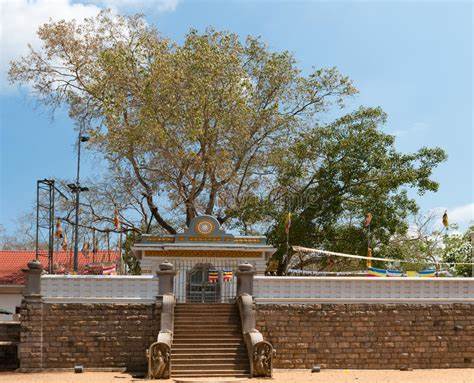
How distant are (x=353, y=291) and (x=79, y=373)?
7.27 meters

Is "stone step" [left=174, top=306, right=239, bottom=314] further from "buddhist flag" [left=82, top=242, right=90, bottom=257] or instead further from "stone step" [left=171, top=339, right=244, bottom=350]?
"buddhist flag" [left=82, top=242, right=90, bottom=257]

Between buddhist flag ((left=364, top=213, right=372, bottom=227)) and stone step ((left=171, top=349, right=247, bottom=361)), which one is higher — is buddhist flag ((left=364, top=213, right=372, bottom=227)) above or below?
above

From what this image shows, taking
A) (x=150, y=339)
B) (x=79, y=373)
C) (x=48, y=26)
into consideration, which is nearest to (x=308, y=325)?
(x=150, y=339)

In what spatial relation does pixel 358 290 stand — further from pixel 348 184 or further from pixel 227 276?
pixel 348 184

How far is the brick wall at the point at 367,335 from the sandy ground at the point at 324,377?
0.46 metres

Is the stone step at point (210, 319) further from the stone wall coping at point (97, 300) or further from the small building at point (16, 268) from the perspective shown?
the small building at point (16, 268)

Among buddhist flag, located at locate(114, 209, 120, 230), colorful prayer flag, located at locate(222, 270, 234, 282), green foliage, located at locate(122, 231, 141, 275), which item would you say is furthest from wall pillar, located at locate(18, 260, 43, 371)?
green foliage, located at locate(122, 231, 141, 275)

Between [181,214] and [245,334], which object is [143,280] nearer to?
[245,334]

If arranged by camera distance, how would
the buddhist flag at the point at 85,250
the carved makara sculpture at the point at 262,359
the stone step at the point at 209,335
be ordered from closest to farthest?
the carved makara sculpture at the point at 262,359 → the stone step at the point at 209,335 → the buddhist flag at the point at 85,250

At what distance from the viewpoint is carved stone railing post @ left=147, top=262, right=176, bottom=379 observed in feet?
54.0

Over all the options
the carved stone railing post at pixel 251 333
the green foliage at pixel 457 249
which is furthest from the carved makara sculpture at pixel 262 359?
the green foliage at pixel 457 249

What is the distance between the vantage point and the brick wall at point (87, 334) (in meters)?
18.1

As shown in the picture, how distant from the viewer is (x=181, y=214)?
32156 mm

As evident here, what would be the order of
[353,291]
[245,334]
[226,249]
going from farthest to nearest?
1. [226,249]
2. [353,291]
3. [245,334]
